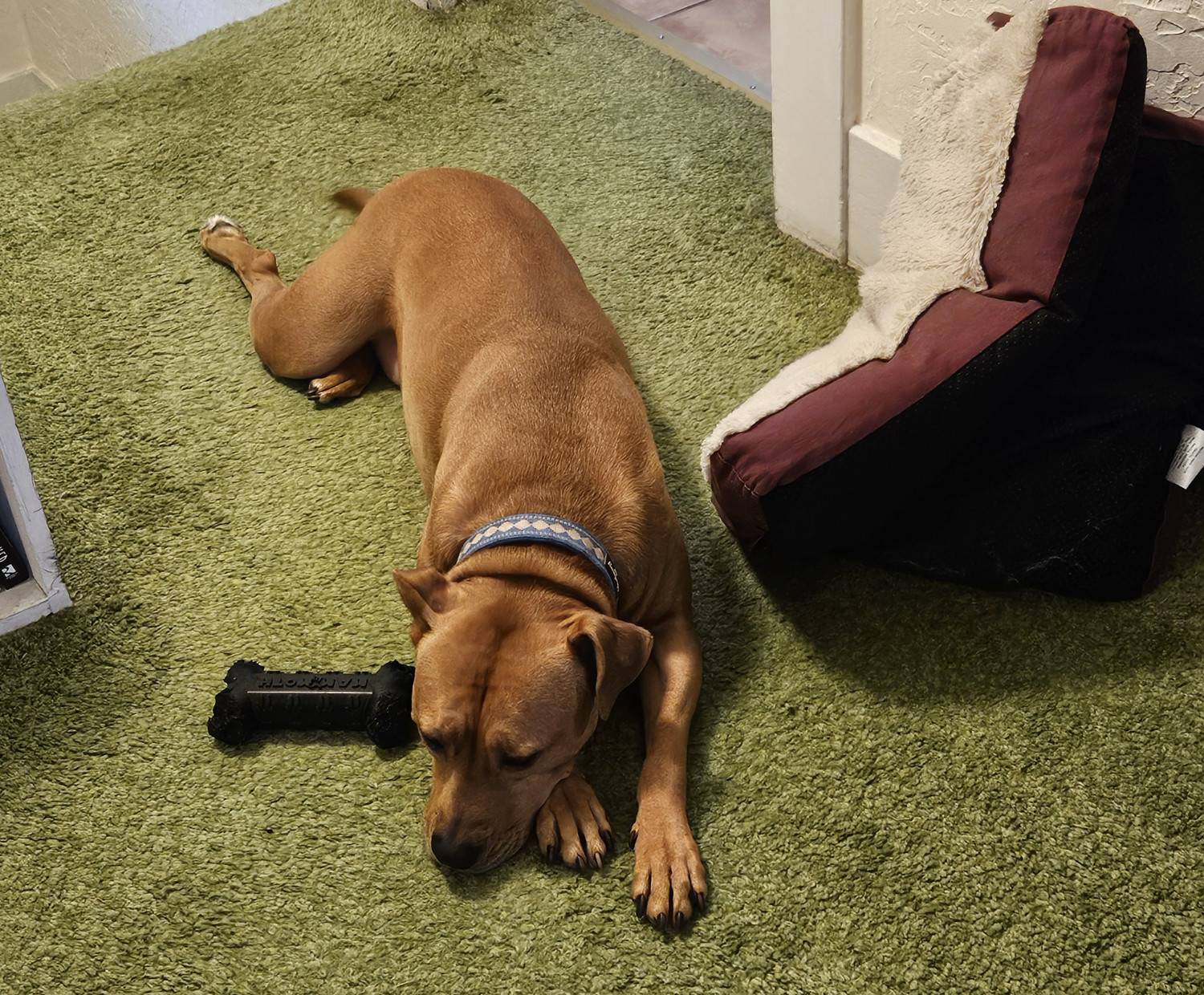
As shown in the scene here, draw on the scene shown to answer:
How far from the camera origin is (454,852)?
74.7 inches

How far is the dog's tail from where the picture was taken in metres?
3.30

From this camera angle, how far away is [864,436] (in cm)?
220

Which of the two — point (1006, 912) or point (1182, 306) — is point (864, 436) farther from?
point (1006, 912)

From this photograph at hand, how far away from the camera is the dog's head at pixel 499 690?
1.83 metres

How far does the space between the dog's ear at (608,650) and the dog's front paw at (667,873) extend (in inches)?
9.4

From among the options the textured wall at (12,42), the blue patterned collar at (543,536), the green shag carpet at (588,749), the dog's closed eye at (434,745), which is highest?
the blue patterned collar at (543,536)

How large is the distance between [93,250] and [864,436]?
2583mm

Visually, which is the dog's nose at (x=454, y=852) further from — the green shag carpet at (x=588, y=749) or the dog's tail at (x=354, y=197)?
the dog's tail at (x=354, y=197)

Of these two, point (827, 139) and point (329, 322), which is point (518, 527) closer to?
point (329, 322)

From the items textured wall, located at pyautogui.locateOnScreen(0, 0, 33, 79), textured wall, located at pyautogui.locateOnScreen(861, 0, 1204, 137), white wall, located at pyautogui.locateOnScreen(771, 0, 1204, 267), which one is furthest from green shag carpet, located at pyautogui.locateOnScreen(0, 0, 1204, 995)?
textured wall, located at pyautogui.locateOnScreen(0, 0, 33, 79)

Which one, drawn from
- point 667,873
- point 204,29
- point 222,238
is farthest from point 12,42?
point 667,873

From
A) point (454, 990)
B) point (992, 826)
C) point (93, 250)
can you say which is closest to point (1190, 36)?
point (992, 826)

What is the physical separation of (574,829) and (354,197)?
2.00 meters

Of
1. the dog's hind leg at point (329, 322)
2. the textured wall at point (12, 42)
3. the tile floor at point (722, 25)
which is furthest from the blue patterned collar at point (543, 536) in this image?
the textured wall at point (12, 42)
